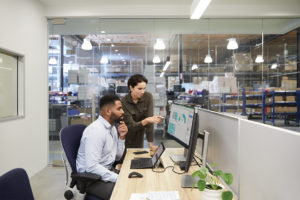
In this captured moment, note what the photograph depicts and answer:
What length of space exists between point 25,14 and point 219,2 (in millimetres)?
3273

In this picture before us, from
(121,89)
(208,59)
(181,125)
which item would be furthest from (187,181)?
(208,59)

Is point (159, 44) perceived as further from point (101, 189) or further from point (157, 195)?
point (157, 195)

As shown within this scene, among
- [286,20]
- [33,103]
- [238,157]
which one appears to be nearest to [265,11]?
[286,20]

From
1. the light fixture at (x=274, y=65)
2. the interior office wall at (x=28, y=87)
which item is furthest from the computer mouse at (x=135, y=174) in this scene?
the light fixture at (x=274, y=65)

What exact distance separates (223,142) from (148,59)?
353 cm

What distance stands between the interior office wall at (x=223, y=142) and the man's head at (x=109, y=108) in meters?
0.78

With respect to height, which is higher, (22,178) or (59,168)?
(22,178)

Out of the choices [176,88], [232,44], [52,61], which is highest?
[232,44]

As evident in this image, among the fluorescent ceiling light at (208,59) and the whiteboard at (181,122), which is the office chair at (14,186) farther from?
the fluorescent ceiling light at (208,59)

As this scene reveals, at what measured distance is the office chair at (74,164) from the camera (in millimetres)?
1784

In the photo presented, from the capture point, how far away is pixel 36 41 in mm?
4086

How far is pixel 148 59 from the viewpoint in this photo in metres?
4.92

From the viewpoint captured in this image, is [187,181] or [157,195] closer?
[157,195]

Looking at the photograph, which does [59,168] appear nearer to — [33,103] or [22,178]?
[33,103]
